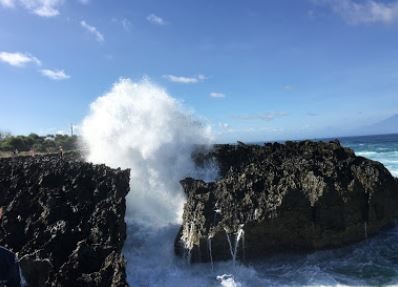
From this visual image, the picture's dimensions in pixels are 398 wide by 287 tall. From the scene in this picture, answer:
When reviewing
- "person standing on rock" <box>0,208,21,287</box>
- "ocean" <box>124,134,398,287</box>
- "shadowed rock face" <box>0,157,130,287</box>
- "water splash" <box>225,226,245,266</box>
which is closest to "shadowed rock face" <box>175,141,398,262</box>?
"water splash" <box>225,226,245,266</box>

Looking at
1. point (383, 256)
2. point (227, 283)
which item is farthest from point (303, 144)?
point (227, 283)

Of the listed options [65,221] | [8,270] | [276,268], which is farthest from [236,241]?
[8,270]

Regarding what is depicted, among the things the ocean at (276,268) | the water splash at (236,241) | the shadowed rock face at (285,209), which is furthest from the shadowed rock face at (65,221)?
the water splash at (236,241)

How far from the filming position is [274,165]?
16.1 meters

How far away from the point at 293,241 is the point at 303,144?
589cm

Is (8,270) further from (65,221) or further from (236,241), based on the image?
(236,241)

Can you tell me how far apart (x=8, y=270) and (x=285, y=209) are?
10489 mm

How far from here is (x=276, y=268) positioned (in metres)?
13.5

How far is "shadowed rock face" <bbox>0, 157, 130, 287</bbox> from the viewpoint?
437 inches

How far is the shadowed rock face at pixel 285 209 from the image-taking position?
46.2 ft

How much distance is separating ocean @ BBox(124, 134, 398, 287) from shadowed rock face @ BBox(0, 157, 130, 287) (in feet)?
4.87

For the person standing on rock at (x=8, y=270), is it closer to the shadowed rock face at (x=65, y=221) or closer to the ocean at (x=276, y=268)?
the shadowed rock face at (x=65, y=221)

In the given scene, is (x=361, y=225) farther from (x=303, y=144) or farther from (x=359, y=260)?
(x=303, y=144)

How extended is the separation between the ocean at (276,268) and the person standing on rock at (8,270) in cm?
801
